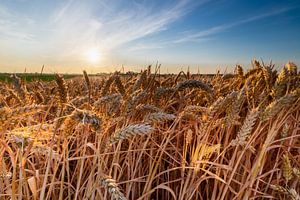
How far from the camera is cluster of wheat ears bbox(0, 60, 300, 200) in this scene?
147 centimetres

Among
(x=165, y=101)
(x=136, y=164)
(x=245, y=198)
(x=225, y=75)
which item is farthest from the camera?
(x=225, y=75)

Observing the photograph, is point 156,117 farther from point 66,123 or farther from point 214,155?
point 214,155

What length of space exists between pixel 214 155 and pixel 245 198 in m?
0.42

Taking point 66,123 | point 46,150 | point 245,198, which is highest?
point 66,123

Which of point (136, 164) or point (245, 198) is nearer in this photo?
point (245, 198)

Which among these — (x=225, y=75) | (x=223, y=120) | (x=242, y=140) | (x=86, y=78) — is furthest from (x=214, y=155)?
(x=225, y=75)

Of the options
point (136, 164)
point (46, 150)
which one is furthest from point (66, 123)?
point (136, 164)

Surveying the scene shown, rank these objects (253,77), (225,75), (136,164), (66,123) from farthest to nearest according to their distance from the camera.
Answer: (225,75)
(253,77)
(136,164)
(66,123)

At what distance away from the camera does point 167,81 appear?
3125mm

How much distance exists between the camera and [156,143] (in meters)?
2.11

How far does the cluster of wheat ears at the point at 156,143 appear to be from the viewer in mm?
1467

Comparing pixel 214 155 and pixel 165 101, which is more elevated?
pixel 165 101

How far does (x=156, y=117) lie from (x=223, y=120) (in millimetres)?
480

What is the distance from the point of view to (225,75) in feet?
11.1
